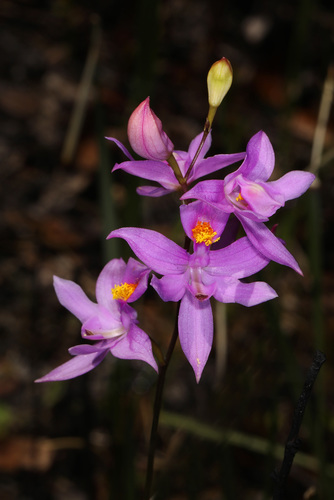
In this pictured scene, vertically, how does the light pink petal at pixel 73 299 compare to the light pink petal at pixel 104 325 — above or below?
above

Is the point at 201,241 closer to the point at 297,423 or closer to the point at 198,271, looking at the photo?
the point at 198,271

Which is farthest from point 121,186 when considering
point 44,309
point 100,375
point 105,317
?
point 105,317

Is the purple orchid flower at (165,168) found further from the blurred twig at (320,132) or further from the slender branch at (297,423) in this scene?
the blurred twig at (320,132)

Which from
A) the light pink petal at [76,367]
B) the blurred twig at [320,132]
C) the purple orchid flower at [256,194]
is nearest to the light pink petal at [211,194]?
the purple orchid flower at [256,194]

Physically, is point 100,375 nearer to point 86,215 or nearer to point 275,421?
point 86,215

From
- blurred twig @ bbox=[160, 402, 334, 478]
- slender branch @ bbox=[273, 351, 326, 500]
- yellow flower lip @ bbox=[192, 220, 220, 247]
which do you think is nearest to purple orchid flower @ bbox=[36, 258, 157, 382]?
yellow flower lip @ bbox=[192, 220, 220, 247]

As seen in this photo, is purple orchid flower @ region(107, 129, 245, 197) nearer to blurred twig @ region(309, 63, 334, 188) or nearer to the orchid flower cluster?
the orchid flower cluster

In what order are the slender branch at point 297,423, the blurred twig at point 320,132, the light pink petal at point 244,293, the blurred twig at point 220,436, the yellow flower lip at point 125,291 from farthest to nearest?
the blurred twig at point 320,132 → the blurred twig at point 220,436 → the yellow flower lip at point 125,291 → the light pink petal at point 244,293 → the slender branch at point 297,423
